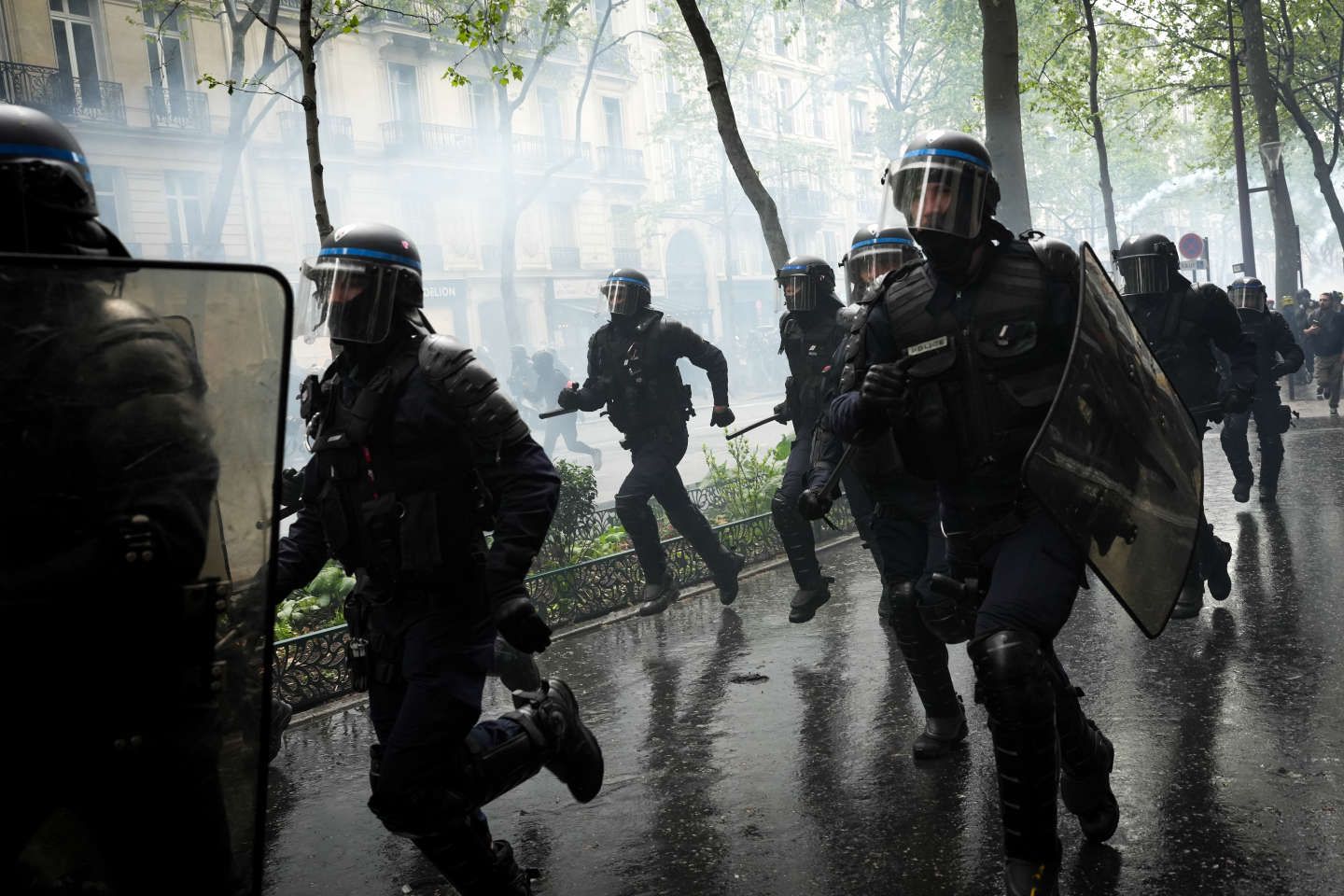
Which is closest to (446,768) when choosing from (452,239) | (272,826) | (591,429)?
(272,826)

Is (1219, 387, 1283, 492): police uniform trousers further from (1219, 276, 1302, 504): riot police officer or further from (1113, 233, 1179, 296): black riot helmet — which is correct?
(1113, 233, 1179, 296): black riot helmet

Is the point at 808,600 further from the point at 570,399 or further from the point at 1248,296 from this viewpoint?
the point at 1248,296

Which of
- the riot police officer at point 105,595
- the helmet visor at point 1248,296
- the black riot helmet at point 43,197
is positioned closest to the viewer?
the riot police officer at point 105,595

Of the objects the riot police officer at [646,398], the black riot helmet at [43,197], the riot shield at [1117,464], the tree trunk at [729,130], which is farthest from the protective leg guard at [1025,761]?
the tree trunk at [729,130]

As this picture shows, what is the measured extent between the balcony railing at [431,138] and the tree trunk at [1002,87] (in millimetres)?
23221

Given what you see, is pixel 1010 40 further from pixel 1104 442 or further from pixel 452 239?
pixel 452 239

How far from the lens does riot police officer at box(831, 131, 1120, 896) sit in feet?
10.8

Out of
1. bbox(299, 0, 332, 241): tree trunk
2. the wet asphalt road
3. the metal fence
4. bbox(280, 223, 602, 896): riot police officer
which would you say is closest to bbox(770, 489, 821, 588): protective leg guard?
the wet asphalt road

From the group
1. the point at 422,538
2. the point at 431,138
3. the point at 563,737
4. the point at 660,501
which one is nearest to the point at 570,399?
the point at 660,501

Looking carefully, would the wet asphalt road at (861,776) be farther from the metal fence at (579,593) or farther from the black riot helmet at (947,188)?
the black riot helmet at (947,188)

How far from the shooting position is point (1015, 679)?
310 centimetres

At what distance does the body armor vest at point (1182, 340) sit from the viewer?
22.3 ft

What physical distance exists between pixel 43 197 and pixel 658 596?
16.8ft

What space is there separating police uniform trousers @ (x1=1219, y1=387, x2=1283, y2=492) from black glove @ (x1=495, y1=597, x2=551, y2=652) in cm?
771
